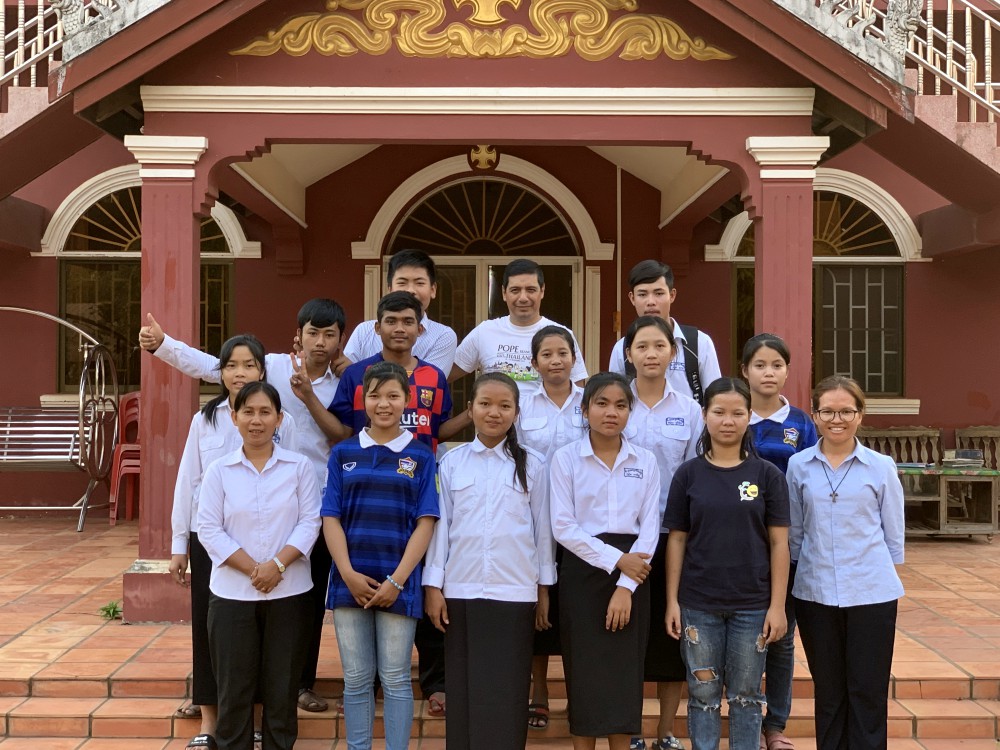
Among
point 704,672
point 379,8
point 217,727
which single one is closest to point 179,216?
point 379,8

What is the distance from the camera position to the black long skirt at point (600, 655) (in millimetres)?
3775

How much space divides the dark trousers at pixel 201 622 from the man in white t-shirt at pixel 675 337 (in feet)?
6.17

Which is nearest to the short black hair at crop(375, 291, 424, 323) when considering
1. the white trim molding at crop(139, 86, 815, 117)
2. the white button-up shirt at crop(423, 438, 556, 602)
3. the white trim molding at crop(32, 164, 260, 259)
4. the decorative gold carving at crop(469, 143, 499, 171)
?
the white button-up shirt at crop(423, 438, 556, 602)

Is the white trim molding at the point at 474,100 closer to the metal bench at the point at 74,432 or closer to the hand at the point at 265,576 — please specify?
the hand at the point at 265,576

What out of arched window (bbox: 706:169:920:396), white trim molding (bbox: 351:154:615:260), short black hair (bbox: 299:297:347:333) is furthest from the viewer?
arched window (bbox: 706:169:920:396)

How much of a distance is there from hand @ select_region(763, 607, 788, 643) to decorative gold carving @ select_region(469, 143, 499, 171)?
6.05 meters

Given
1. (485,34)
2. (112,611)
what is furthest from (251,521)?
(485,34)

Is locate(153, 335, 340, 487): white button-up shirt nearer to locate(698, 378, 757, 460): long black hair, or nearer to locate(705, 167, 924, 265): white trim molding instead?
locate(698, 378, 757, 460): long black hair

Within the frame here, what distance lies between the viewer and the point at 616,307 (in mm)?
9133

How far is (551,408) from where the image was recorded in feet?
13.5

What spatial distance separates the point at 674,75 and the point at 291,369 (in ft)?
9.43

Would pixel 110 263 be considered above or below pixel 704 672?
above

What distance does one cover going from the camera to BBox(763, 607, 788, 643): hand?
366 cm

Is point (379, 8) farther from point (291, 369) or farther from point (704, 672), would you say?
point (704, 672)
